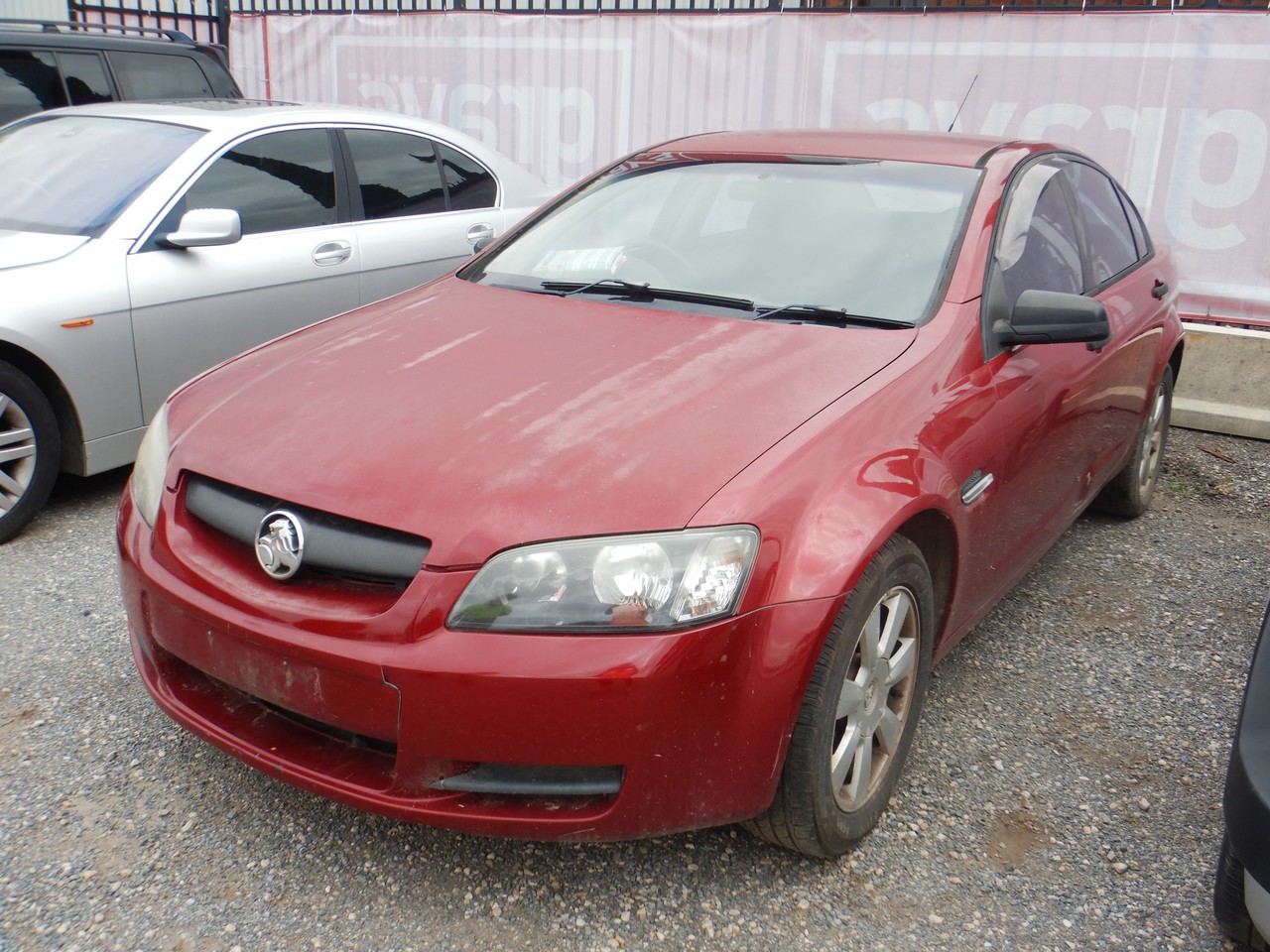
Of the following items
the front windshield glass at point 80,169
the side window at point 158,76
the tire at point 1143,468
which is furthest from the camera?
the side window at point 158,76

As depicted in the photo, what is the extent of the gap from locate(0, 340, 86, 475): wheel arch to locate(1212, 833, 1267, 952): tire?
3850mm

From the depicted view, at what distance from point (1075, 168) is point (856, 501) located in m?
2.33

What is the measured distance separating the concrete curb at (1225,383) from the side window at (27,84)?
21.2 feet

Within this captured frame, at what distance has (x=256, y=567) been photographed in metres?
2.32

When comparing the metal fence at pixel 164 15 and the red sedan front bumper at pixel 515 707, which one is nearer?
the red sedan front bumper at pixel 515 707

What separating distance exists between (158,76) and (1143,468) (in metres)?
5.88

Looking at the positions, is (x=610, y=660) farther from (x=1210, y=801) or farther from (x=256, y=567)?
(x=1210, y=801)

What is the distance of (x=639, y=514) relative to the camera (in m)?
2.12

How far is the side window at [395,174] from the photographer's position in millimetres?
5281

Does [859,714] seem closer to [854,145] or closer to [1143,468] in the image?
[854,145]

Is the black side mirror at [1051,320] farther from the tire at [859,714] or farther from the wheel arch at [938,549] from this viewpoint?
the tire at [859,714]

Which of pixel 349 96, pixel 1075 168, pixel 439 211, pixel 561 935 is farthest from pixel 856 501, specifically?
pixel 349 96

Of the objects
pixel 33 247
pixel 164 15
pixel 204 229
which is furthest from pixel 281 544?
pixel 164 15

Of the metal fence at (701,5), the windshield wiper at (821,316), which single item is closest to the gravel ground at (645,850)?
the windshield wiper at (821,316)
